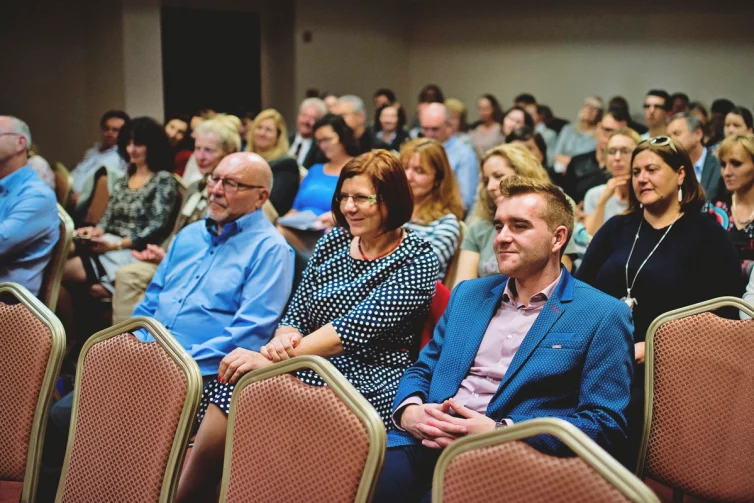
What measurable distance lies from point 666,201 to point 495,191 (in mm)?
774

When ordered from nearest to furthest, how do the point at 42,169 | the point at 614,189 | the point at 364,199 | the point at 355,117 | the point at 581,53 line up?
1. the point at 364,199
2. the point at 614,189
3. the point at 42,169
4. the point at 355,117
5. the point at 581,53

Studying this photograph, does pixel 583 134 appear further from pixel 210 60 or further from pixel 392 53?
pixel 210 60

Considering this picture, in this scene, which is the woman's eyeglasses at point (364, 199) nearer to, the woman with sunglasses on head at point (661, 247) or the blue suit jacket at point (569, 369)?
the blue suit jacket at point (569, 369)

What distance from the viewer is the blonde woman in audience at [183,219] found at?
3830 mm

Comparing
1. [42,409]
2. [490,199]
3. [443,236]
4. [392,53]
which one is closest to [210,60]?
[392,53]

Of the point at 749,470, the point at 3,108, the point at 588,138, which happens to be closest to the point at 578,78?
the point at 588,138

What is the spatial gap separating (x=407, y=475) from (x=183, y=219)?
249 centimetres

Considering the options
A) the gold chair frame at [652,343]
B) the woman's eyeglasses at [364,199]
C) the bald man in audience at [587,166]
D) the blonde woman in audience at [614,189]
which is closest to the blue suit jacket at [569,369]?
the gold chair frame at [652,343]

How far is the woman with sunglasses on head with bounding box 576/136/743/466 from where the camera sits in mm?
2627

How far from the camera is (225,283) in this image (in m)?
2.71

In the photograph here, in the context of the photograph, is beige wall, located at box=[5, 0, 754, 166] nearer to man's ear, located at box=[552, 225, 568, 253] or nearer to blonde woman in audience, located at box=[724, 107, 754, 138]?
blonde woman in audience, located at box=[724, 107, 754, 138]

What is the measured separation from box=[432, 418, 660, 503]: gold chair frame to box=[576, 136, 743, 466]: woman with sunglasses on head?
126 cm

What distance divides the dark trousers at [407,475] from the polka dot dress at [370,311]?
241 mm

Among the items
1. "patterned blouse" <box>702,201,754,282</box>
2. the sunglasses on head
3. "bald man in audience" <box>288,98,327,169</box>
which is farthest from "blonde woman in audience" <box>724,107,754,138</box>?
the sunglasses on head
